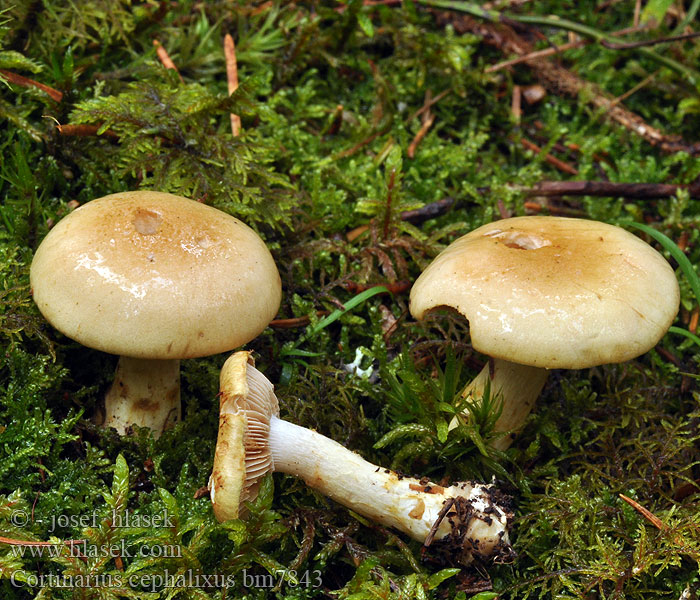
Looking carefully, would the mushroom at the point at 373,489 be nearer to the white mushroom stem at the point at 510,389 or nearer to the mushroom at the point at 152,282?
the mushroom at the point at 152,282

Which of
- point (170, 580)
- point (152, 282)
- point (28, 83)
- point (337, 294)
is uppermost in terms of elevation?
point (28, 83)

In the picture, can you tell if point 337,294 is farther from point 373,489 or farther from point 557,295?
point 557,295

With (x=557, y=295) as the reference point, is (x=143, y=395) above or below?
below

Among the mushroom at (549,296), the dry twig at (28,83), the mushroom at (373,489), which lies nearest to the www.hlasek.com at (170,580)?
the mushroom at (373,489)

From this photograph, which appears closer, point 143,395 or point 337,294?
point 143,395

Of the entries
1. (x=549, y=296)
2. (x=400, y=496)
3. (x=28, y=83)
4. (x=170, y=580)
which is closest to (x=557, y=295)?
(x=549, y=296)

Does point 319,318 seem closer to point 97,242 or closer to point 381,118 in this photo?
point 97,242

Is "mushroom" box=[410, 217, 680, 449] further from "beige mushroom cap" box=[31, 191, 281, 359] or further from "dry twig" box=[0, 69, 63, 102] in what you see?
"dry twig" box=[0, 69, 63, 102]
